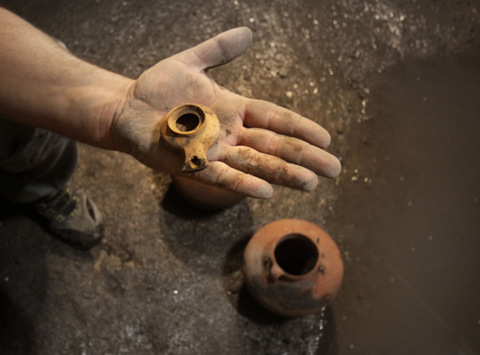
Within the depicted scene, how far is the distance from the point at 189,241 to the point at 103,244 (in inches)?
19.7

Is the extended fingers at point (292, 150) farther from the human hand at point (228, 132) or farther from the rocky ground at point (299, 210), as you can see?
the rocky ground at point (299, 210)

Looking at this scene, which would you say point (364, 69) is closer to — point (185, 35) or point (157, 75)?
point (185, 35)

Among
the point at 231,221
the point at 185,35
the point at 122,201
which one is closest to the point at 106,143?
the point at 122,201

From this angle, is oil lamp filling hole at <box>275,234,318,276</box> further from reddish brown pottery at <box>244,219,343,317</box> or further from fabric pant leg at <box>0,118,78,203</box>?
fabric pant leg at <box>0,118,78,203</box>

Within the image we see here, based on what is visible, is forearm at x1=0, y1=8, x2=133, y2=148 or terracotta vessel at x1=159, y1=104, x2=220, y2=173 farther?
forearm at x1=0, y1=8, x2=133, y2=148

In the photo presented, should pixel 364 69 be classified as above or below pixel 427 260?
above

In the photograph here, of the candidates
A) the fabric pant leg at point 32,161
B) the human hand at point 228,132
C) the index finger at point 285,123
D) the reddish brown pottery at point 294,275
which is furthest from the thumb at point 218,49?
the reddish brown pottery at point 294,275

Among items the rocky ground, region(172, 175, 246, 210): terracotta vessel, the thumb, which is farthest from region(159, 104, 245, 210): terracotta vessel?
the rocky ground

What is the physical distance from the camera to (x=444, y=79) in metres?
3.00

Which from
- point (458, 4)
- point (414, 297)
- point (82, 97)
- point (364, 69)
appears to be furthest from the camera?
point (458, 4)

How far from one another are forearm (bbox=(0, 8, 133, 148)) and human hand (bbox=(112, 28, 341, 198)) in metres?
0.09

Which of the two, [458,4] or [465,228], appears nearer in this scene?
[465,228]

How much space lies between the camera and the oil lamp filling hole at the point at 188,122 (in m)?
1.67

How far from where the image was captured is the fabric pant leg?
1.78 metres
